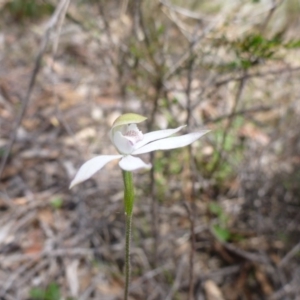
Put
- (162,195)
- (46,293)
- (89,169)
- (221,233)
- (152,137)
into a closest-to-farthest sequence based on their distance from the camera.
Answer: (89,169) < (152,137) < (46,293) < (221,233) < (162,195)

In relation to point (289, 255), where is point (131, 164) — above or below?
above

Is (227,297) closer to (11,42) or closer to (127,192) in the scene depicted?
(127,192)

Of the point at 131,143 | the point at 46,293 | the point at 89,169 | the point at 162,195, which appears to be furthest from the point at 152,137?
the point at 162,195

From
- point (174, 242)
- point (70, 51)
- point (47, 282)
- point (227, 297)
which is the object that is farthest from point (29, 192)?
point (70, 51)

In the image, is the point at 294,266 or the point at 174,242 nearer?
the point at 294,266

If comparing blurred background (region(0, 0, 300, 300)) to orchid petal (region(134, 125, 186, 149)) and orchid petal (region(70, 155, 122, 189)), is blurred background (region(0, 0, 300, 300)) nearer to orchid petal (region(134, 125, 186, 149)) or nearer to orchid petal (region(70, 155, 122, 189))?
orchid petal (region(134, 125, 186, 149))

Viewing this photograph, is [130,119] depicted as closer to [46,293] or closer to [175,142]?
[175,142]

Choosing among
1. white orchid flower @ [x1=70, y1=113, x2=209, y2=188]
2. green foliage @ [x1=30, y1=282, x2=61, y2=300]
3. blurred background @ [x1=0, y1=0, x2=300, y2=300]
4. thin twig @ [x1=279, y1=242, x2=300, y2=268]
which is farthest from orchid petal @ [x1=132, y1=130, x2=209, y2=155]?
thin twig @ [x1=279, y1=242, x2=300, y2=268]
